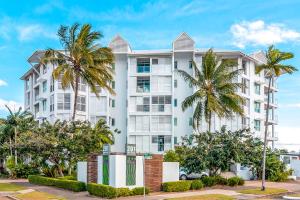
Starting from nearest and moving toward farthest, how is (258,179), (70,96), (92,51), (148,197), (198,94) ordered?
(148,197), (198,94), (92,51), (258,179), (70,96)

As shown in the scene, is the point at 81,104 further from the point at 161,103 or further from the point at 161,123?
the point at 161,123

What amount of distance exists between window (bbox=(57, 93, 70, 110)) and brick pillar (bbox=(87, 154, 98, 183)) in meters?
Answer: 27.3

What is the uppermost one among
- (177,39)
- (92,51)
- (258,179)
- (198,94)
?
(177,39)

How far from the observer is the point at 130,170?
31.6m

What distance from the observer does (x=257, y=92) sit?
71000mm

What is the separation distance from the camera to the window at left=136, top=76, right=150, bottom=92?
216 ft

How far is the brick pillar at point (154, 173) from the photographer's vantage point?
33125 millimetres

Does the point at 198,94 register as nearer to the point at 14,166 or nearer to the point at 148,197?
the point at 148,197

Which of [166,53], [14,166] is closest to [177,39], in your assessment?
[166,53]

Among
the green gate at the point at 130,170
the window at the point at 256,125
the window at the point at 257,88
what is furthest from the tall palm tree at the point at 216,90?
the window at the point at 257,88

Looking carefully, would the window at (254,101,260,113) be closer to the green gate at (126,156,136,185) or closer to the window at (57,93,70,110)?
the window at (57,93,70,110)

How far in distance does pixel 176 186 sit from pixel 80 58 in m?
18.0

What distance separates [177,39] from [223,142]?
1144 inches

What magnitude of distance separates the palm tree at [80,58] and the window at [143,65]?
60.8 ft
